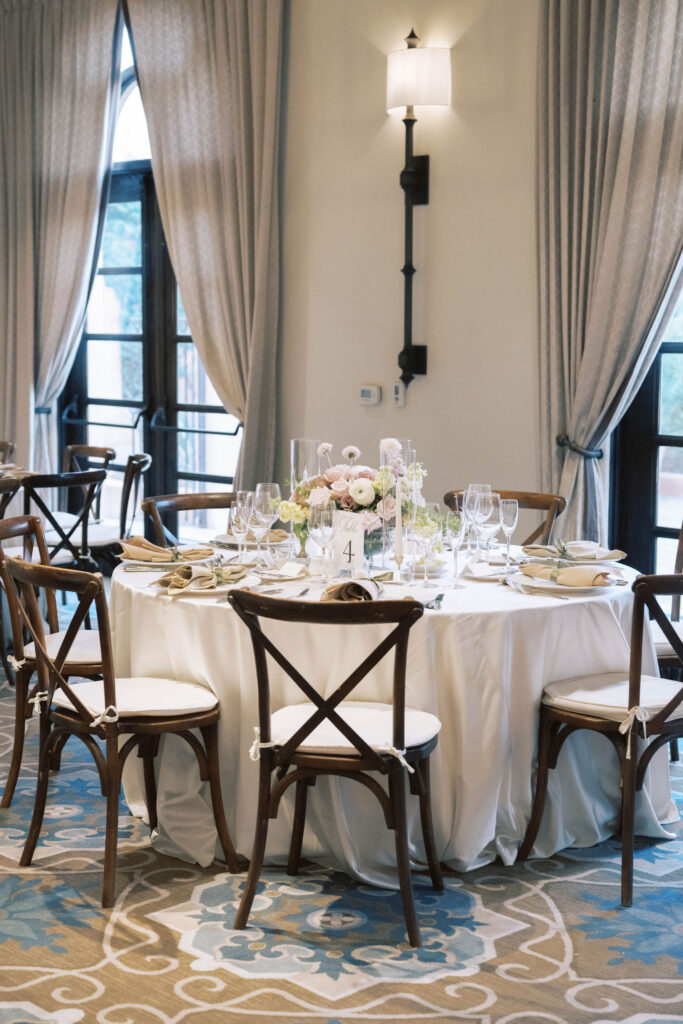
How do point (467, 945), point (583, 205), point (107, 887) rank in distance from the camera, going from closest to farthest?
point (467, 945)
point (107, 887)
point (583, 205)

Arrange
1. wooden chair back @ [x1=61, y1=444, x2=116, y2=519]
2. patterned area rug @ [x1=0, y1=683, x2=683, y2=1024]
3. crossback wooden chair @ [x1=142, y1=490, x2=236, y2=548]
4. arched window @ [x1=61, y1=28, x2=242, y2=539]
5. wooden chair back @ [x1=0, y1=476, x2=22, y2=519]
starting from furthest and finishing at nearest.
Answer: arched window @ [x1=61, y1=28, x2=242, y2=539], wooden chair back @ [x1=61, y1=444, x2=116, y2=519], wooden chair back @ [x1=0, y1=476, x2=22, y2=519], crossback wooden chair @ [x1=142, y1=490, x2=236, y2=548], patterned area rug @ [x1=0, y1=683, x2=683, y2=1024]

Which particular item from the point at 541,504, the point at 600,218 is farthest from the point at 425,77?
the point at 541,504

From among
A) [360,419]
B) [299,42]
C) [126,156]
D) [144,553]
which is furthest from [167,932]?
[126,156]

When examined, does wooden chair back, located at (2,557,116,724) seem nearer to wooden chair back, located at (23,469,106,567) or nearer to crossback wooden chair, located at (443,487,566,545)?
wooden chair back, located at (23,469,106,567)

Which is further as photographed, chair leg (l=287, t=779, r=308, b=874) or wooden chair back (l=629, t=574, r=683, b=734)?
chair leg (l=287, t=779, r=308, b=874)

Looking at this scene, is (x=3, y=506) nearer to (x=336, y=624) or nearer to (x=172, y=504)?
(x=172, y=504)

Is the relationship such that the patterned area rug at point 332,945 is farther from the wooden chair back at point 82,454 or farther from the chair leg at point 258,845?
the wooden chair back at point 82,454

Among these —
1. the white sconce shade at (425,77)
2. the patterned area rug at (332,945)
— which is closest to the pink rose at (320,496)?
the patterned area rug at (332,945)

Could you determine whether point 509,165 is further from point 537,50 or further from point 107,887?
point 107,887

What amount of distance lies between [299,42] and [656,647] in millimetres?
3842

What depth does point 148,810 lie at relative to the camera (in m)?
3.64

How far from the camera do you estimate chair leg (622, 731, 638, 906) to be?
3.18m

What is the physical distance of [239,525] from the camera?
3748 millimetres

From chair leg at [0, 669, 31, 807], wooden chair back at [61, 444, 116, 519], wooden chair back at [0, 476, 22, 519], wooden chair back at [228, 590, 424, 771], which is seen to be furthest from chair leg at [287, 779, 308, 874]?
wooden chair back at [61, 444, 116, 519]
